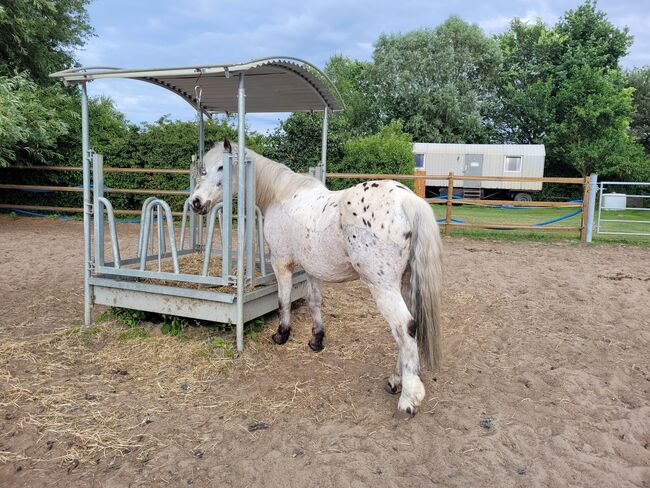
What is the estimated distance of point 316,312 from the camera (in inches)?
154

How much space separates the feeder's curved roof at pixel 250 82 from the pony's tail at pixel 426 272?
5.42 ft

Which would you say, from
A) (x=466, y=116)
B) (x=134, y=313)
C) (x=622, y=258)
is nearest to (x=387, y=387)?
(x=134, y=313)

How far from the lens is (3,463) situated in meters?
2.34

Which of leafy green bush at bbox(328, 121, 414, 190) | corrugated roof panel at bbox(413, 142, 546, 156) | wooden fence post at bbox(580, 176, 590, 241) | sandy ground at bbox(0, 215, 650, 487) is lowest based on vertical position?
sandy ground at bbox(0, 215, 650, 487)

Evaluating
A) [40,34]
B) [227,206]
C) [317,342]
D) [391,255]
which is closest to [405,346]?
[391,255]

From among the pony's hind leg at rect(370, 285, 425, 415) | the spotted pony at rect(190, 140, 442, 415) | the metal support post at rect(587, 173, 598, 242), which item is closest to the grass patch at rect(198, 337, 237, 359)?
the spotted pony at rect(190, 140, 442, 415)

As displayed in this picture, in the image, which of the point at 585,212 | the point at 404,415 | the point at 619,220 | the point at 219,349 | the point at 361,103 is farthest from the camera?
the point at 361,103

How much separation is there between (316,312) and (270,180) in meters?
1.18

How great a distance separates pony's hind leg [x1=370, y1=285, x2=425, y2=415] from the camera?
9.17 feet

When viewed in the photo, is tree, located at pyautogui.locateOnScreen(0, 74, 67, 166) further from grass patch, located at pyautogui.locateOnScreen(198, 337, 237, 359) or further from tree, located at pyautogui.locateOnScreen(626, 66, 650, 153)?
tree, located at pyautogui.locateOnScreen(626, 66, 650, 153)

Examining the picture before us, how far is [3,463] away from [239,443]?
1173mm

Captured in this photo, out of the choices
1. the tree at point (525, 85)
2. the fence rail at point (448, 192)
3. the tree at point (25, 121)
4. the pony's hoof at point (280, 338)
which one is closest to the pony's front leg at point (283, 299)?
the pony's hoof at point (280, 338)

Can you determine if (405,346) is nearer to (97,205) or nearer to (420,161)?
(97,205)

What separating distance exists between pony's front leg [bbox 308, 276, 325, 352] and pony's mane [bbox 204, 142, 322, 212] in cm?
74
